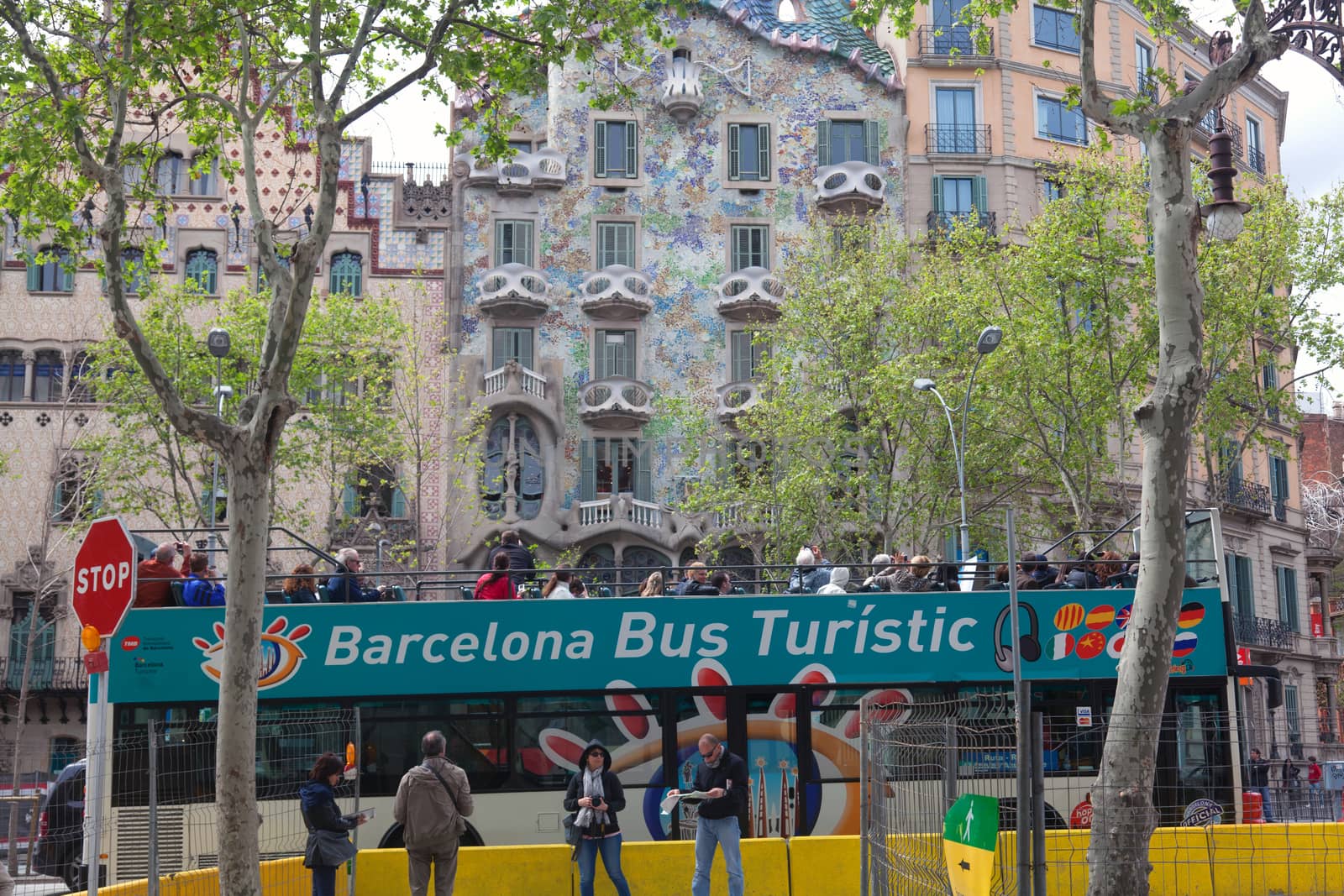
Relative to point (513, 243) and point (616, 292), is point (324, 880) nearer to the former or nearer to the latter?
point (616, 292)

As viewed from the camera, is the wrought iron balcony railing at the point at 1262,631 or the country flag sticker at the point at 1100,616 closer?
the country flag sticker at the point at 1100,616

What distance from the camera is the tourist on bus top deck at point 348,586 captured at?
52.0 ft

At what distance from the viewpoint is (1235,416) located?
111ft

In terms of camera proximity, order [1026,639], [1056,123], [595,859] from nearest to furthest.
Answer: [595,859] < [1026,639] < [1056,123]

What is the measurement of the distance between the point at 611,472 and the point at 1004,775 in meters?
29.0

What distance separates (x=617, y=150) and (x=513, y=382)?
314 inches

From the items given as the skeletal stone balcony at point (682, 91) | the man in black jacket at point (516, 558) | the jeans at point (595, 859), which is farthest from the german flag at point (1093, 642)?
the skeletal stone balcony at point (682, 91)

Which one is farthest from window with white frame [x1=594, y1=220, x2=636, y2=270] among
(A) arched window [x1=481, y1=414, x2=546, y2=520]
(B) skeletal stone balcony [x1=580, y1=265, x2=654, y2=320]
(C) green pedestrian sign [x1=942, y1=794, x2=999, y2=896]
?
(C) green pedestrian sign [x1=942, y1=794, x2=999, y2=896]

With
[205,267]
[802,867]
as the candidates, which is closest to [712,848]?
[802,867]

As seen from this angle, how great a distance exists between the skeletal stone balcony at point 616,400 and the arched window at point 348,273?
6.99m

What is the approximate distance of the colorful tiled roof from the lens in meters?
44.2

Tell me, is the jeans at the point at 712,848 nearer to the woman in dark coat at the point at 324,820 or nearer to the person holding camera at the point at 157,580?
the woman in dark coat at the point at 324,820

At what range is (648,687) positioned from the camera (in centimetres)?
1567

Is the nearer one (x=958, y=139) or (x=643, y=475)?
(x=643, y=475)
